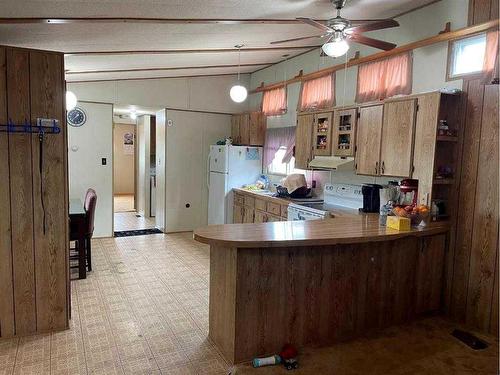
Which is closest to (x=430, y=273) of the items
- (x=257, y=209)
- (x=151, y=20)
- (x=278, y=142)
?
(x=257, y=209)

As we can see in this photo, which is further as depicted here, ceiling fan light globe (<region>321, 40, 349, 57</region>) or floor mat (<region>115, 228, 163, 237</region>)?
floor mat (<region>115, 228, 163, 237</region>)

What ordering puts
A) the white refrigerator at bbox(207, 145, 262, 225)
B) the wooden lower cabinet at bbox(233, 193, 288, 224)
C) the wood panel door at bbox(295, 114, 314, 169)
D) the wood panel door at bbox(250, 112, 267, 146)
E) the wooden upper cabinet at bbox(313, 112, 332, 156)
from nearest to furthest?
the wooden upper cabinet at bbox(313, 112, 332, 156) < the wood panel door at bbox(295, 114, 314, 169) < the wooden lower cabinet at bbox(233, 193, 288, 224) < the white refrigerator at bbox(207, 145, 262, 225) < the wood panel door at bbox(250, 112, 267, 146)

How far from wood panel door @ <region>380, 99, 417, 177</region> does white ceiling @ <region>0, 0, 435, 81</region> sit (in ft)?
3.17

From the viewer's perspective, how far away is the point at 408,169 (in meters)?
3.34

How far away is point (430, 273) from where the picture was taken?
336 centimetres

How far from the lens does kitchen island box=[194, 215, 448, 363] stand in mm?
2572

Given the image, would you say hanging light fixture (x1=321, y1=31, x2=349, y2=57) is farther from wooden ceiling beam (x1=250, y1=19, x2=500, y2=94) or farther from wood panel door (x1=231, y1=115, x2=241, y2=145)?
wood panel door (x1=231, y1=115, x2=241, y2=145)

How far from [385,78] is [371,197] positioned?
131cm

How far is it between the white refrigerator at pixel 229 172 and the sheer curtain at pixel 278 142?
0.62 feet

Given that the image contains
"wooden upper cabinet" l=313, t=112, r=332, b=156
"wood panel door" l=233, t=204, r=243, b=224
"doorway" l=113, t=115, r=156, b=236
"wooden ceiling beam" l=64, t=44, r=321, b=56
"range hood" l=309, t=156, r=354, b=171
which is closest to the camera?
"wooden ceiling beam" l=64, t=44, r=321, b=56

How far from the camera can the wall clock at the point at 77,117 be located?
5.69m

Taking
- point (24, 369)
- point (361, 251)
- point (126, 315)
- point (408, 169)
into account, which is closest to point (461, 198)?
point (408, 169)

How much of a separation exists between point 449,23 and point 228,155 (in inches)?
139

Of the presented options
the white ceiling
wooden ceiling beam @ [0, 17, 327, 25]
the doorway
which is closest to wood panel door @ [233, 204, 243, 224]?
the doorway
